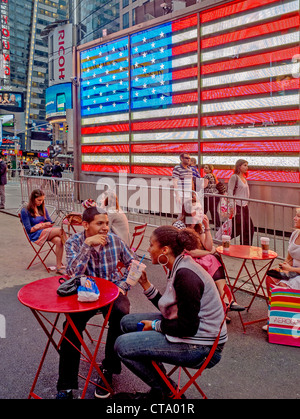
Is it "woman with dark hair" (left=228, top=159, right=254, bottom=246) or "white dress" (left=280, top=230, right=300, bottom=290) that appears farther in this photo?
"woman with dark hair" (left=228, top=159, right=254, bottom=246)

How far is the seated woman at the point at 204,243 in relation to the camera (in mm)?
3887

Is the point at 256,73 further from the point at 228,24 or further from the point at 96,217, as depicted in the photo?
the point at 96,217

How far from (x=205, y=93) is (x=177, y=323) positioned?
903cm

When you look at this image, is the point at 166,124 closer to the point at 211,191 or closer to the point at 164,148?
the point at 164,148

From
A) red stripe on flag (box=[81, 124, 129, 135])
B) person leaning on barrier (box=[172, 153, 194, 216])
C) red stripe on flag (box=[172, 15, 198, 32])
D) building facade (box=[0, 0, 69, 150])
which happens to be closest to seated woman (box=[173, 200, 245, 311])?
person leaning on barrier (box=[172, 153, 194, 216])

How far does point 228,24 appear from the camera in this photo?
9.73m

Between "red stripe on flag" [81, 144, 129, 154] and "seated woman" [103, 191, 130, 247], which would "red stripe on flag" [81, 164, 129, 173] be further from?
"seated woman" [103, 191, 130, 247]

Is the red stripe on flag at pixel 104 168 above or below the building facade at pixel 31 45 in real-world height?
below

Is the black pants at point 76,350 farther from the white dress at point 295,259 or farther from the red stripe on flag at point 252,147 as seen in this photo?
the red stripe on flag at point 252,147

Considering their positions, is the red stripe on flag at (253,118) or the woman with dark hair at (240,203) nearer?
the woman with dark hair at (240,203)

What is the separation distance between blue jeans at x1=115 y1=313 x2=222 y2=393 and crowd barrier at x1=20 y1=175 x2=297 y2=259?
5136 millimetres

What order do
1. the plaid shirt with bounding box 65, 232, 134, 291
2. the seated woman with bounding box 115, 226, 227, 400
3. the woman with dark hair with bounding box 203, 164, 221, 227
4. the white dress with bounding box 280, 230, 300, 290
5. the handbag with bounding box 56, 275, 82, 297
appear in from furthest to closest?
the woman with dark hair with bounding box 203, 164, 221, 227 < the white dress with bounding box 280, 230, 300, 290 < the plaid shirt with bounding box 65, 232, 134, 291 < the handbag with bounding box 56, 275, 82, 297 < the seated woman with bounding box 115, 226, 227, 400

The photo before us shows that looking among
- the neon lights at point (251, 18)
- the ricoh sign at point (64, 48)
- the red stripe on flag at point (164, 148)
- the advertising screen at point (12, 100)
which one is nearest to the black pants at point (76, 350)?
the red stripe on flag at point (164, 148)

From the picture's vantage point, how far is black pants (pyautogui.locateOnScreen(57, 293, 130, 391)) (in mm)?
2928
